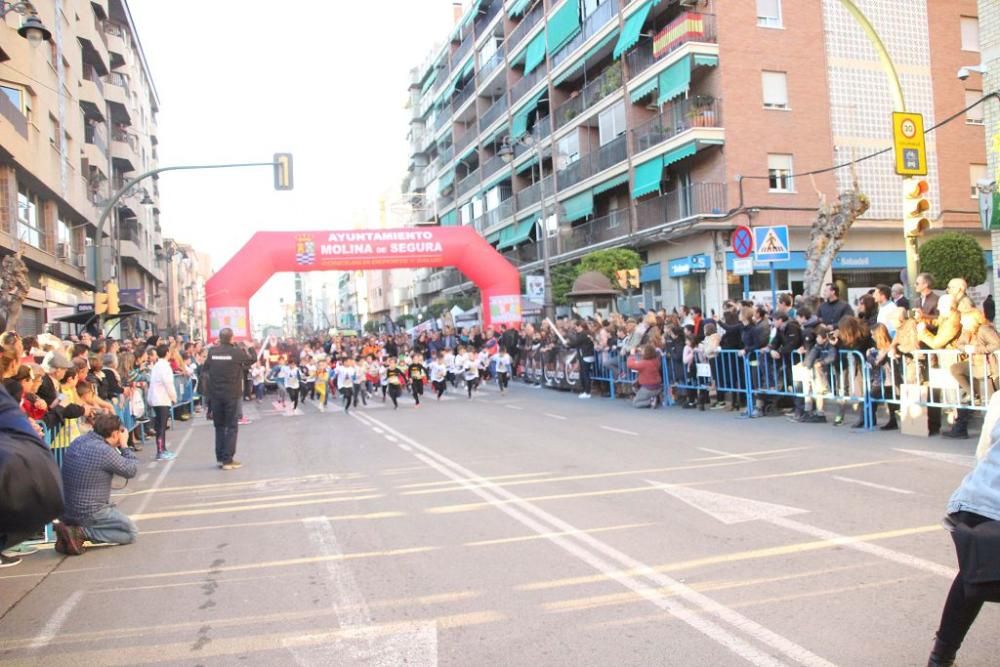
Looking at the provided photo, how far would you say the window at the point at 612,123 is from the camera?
34781 mm

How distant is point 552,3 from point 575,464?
119ft

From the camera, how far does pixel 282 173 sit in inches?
773

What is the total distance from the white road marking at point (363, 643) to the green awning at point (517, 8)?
44.3m

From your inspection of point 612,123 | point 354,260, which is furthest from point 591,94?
point 354,260

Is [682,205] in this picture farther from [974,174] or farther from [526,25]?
[526,25]

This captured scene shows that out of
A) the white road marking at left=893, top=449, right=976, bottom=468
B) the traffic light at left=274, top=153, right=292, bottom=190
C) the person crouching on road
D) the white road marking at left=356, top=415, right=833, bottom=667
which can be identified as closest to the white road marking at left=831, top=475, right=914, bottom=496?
the white road marking at left=893, top=449, right=976, bottom=468

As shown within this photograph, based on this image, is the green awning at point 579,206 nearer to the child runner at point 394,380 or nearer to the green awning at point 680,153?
the green awning at point 680,153

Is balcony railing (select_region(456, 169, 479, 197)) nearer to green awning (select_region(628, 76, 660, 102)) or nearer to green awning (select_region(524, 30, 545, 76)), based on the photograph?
green awning (select_region(524, 30, 545, 76))

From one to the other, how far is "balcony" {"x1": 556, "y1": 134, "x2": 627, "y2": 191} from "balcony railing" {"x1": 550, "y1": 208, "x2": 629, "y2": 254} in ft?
6.60

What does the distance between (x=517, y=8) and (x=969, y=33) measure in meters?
22.6

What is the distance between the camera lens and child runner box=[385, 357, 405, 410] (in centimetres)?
1977

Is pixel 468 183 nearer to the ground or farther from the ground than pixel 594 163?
farther from the ground

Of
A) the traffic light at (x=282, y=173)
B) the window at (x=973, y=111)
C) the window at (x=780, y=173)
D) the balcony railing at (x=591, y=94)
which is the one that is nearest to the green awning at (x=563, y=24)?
the balcony railing at (x=591, y=94)

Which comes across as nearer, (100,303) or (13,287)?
(13,287)
